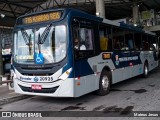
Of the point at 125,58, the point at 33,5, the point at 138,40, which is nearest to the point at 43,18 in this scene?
the point at 125,58

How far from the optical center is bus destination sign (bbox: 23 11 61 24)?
8.62 meters

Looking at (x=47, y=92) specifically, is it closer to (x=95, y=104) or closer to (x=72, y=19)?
(x=95, y=104)

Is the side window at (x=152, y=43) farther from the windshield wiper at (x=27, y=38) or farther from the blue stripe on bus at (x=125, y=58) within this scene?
the windshield wiper at (x=27, y=38)

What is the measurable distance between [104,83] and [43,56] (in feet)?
9.17

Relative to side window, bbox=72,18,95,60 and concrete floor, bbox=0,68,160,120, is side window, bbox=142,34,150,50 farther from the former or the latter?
side window, bbox=72,18,95,60

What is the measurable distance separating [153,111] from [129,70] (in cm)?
552

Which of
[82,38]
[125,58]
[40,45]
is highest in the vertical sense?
[82,38]

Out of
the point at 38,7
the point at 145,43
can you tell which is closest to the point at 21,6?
the point at 38,7

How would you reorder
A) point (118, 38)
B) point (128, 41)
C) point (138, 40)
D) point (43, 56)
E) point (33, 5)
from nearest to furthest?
point (43, 56) < point (118, 38) < point (128, 41) < point (138, 40) < point (33, 5)

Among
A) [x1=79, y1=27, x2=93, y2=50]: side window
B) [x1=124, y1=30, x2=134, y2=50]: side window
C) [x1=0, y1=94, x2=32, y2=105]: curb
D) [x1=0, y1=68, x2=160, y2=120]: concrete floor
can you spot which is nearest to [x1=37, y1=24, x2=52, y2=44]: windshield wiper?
[x1=79, y1=27, x2=93, y2=50]: side window

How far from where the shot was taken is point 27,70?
8883 mm

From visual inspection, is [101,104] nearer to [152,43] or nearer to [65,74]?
[65,74]

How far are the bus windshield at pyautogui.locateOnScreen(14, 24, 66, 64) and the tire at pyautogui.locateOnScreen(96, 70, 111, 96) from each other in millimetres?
2334

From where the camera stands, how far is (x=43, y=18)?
8883mm
